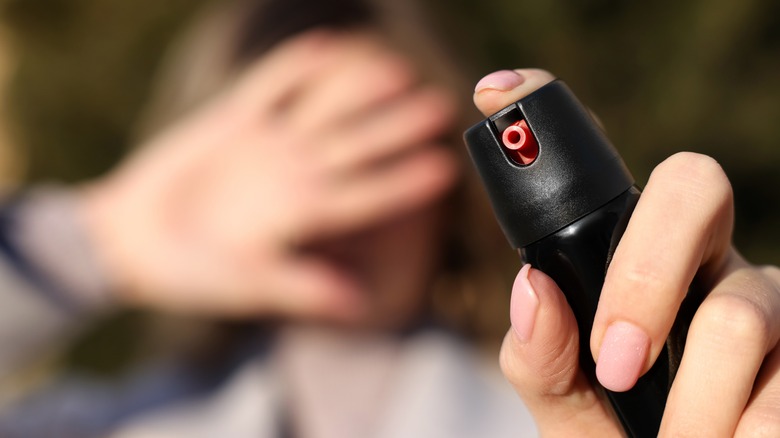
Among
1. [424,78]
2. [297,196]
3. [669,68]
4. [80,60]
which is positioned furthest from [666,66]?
[80,60]

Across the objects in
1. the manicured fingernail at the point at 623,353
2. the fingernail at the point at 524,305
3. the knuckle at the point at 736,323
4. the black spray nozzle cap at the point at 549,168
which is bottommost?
the knuckle at the point at 736,323

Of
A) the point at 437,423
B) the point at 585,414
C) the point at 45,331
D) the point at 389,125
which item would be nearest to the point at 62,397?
the point at 45,331

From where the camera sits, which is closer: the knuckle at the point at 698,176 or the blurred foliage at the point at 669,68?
the knuckle at the point at 698,176

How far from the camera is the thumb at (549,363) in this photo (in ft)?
1.28

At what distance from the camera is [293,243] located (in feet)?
3.77

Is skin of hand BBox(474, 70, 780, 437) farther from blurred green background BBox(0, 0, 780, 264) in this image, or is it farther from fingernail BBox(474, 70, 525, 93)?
blurred green background BBox(0, 0, 780, 264)

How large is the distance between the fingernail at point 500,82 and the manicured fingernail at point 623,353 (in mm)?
150

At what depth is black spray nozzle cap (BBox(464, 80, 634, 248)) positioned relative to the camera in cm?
39

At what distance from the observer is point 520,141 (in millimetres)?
399

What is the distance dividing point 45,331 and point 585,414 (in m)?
1.07

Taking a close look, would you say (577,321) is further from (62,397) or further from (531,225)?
(62,397)

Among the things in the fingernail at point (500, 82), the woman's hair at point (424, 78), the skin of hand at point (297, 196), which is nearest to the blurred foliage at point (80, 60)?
the woman's hair at point (424, 78)

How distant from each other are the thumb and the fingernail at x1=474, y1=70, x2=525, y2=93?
0.35 ft

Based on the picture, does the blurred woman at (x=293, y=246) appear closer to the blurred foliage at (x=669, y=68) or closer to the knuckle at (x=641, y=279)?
the blurred foliage at (x=669, y=68)
